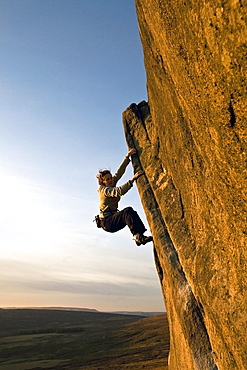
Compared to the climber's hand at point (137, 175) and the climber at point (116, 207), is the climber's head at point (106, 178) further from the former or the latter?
the climber's hand at point (137, 175)

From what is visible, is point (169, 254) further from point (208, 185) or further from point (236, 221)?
point (236, 221)

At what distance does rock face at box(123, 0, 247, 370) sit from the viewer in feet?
14.3

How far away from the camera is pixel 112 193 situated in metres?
9.99

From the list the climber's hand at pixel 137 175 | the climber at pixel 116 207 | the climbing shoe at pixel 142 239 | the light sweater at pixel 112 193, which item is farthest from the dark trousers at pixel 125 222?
the climber's hand at pixel 137 175

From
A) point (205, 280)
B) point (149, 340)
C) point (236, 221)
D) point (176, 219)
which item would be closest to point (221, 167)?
point (236, 221)

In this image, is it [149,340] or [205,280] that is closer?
[205,280]

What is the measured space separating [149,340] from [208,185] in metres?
52.0

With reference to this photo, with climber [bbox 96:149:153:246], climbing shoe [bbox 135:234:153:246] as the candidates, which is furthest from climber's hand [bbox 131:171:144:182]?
climbing shoe [bbox 135:234:153:246]

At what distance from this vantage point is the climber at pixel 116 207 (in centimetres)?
991

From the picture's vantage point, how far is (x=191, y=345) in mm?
7625

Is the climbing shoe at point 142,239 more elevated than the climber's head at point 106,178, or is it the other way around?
the climber's head at point 106,178

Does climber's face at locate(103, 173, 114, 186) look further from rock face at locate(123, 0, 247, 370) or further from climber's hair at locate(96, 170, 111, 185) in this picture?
rock face at locate(123, 0, 247, 370)

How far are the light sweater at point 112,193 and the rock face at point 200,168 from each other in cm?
69

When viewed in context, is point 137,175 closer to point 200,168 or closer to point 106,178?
point 106,178
